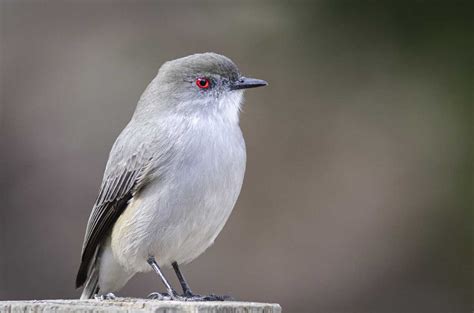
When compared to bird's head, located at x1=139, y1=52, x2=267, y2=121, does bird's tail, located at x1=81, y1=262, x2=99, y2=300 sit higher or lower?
lower

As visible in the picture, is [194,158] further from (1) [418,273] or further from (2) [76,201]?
(1) [418,273]

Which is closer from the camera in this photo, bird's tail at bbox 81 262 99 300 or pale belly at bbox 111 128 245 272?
pale belly at bbox 111 128 245 272

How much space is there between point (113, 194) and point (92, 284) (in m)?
0.83

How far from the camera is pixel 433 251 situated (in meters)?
10.6

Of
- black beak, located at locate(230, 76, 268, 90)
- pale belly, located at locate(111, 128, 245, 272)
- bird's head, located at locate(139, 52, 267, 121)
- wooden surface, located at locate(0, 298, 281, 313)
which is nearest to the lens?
wooden surface, located at locate(0, 298, 281, 313)

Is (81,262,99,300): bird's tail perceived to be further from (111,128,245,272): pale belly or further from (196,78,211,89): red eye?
(196,78,211,89): red eye

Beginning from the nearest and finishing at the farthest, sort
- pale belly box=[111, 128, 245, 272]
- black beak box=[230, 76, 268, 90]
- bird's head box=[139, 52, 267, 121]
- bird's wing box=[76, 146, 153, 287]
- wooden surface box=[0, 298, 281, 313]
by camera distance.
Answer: wooden surface box=[0, 298, 281, 313], pale belly box=[111, 128, 245, 272], bird's wing box=[76, 146, 153, 287], bird's head box=[139, 52, 267, 121], black beak box=[230, 76, 268, 90]

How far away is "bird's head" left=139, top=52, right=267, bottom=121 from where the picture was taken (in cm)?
630

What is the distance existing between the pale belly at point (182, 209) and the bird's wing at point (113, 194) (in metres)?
0.08

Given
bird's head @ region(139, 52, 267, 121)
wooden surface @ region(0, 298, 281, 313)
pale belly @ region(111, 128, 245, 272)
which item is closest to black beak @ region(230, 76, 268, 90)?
bird's head @ region(139, 52, 267, 121)

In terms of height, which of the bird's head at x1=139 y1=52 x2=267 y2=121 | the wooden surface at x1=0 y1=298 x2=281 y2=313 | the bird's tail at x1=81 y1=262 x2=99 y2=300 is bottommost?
the bird's tail at x1=81 y1=262 x2=99 y2=300

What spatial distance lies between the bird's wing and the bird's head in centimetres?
50

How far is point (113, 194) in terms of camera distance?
630 centimetres

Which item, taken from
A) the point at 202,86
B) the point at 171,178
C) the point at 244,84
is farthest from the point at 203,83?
the point at 171,178
